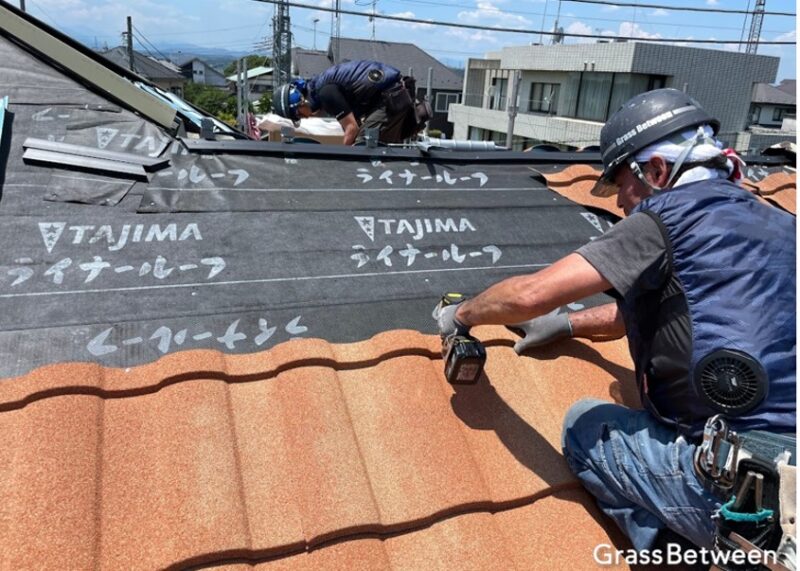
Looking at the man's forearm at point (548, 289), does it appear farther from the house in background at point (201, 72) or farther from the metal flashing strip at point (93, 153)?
the house in background at point (201, 72)

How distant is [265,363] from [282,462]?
18.8 inches

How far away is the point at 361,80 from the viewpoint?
673 centimetres

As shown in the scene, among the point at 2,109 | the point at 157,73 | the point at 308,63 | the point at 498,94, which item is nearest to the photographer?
the point at 2,109

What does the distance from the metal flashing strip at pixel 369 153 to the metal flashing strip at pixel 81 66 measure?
21.2 inches

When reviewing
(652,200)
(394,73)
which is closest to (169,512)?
(652,200)

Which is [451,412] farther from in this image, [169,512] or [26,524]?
[26,524]

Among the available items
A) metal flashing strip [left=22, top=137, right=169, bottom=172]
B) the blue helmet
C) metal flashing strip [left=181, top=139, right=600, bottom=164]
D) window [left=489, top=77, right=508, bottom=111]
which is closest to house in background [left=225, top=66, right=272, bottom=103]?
window [left=489, top=77, right=508, bottom=111]

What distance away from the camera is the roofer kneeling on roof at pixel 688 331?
1.61 metres

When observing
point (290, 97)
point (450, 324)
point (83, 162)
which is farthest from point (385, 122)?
point (450, 324)

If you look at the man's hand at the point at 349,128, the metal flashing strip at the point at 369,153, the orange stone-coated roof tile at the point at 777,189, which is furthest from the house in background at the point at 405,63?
the metal flashing strip at the point at 369,153

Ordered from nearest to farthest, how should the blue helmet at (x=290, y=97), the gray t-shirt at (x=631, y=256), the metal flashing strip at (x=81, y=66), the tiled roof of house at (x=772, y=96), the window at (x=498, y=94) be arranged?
the gray t-shirt at (x=631, y=256), the metal flashing strip at (x=81, y=66), the blue helmet at (x=290, y=97), the window at (x=498, y=94), the tiled roof of house at (x=772, y=96)

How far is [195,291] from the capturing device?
8.68 ft

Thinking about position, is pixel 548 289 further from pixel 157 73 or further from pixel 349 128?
pixel 157 73

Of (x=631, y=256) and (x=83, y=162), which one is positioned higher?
(x=631, y=256)
